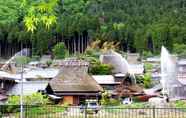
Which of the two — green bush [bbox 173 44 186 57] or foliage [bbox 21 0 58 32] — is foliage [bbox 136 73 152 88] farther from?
foliage [bbox 21 0 58 32]

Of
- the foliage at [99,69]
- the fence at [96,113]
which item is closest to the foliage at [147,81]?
the foliage at [99,69]

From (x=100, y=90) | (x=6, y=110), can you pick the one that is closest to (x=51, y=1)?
(x=6, y=110)

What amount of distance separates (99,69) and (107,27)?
36.4 m

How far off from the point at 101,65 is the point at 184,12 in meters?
41.9

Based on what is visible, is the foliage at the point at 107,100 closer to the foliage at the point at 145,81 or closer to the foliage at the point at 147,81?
the foliage at the point at 145,81

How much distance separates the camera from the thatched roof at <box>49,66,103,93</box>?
Result: 2178 centimetres

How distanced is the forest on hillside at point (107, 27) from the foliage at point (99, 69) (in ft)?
61.9

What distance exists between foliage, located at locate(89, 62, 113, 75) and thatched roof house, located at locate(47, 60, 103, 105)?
6.48 metres

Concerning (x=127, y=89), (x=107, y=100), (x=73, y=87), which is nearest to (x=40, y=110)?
(x=107, y=100)

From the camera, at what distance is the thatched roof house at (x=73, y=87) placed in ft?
71.2

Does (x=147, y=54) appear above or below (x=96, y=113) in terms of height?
above

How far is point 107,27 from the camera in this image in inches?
2579

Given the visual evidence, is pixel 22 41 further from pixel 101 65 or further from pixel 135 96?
pixel 135 96

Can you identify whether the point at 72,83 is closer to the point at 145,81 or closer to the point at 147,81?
the point at 145,81
